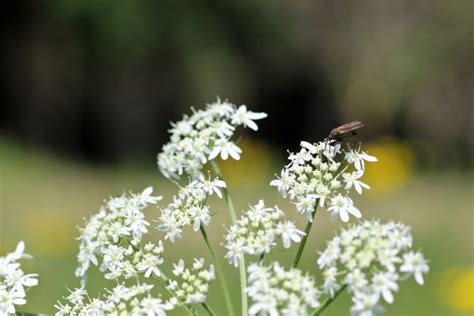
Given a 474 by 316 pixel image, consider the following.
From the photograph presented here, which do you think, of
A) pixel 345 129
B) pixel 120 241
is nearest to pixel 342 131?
pixel 345 129

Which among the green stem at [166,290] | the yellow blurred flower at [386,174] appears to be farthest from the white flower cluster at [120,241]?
the yellow blurred flower at [386,174]

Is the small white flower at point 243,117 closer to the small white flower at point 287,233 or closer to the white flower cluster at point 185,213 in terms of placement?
the white flower cluster at point 185,213

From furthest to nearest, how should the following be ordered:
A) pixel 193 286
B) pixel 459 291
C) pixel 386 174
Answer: pixel 386 174, pixel 459 291, pixel 193 286

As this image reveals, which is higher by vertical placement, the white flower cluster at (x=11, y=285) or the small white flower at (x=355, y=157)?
the small white flower at (x=355, y=157)

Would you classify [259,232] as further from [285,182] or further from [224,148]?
[224,148]


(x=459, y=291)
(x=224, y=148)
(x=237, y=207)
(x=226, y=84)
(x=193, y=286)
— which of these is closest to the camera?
(x=193, y=286)

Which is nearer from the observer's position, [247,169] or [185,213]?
[185,213]
